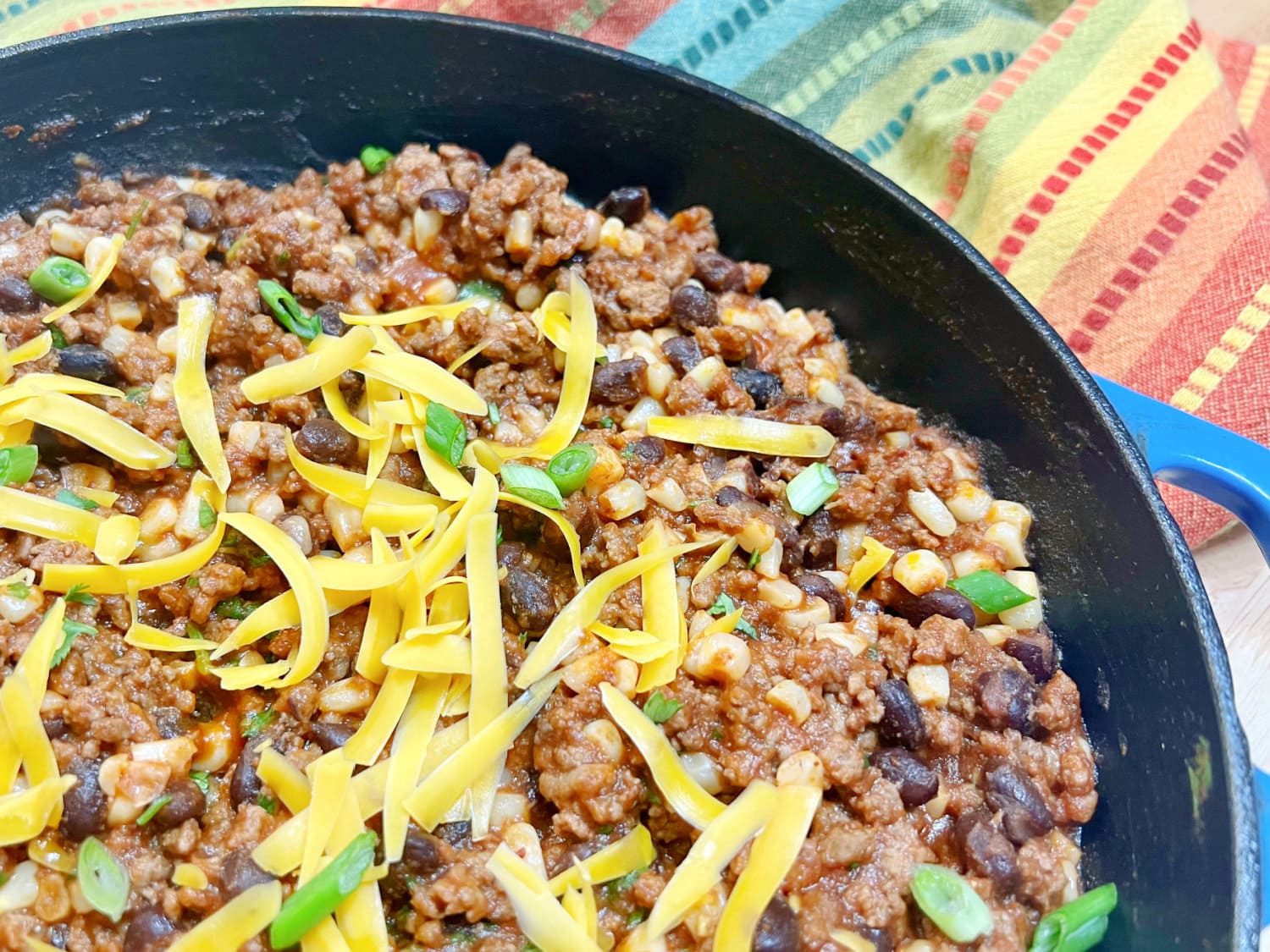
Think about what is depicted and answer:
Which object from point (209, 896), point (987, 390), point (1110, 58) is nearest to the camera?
point (209, 896)

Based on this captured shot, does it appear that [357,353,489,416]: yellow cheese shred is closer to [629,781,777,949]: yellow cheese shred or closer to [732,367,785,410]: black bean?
[732,367,785,410]: black bean

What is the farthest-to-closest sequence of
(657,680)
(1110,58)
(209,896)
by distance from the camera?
(1110,58) < (657,680) < (209,896)

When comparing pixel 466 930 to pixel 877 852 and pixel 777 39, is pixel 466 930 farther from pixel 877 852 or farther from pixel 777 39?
pixel 777 39

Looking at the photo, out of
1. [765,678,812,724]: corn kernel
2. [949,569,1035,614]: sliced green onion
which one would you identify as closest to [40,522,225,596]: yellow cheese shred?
[765,678,812,724]: corn kernel

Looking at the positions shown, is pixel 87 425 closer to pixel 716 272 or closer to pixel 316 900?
pixel 316 900

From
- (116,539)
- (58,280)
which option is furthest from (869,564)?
(58,280)

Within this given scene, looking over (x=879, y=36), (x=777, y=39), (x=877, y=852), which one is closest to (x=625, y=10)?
(x=777, y=39)
